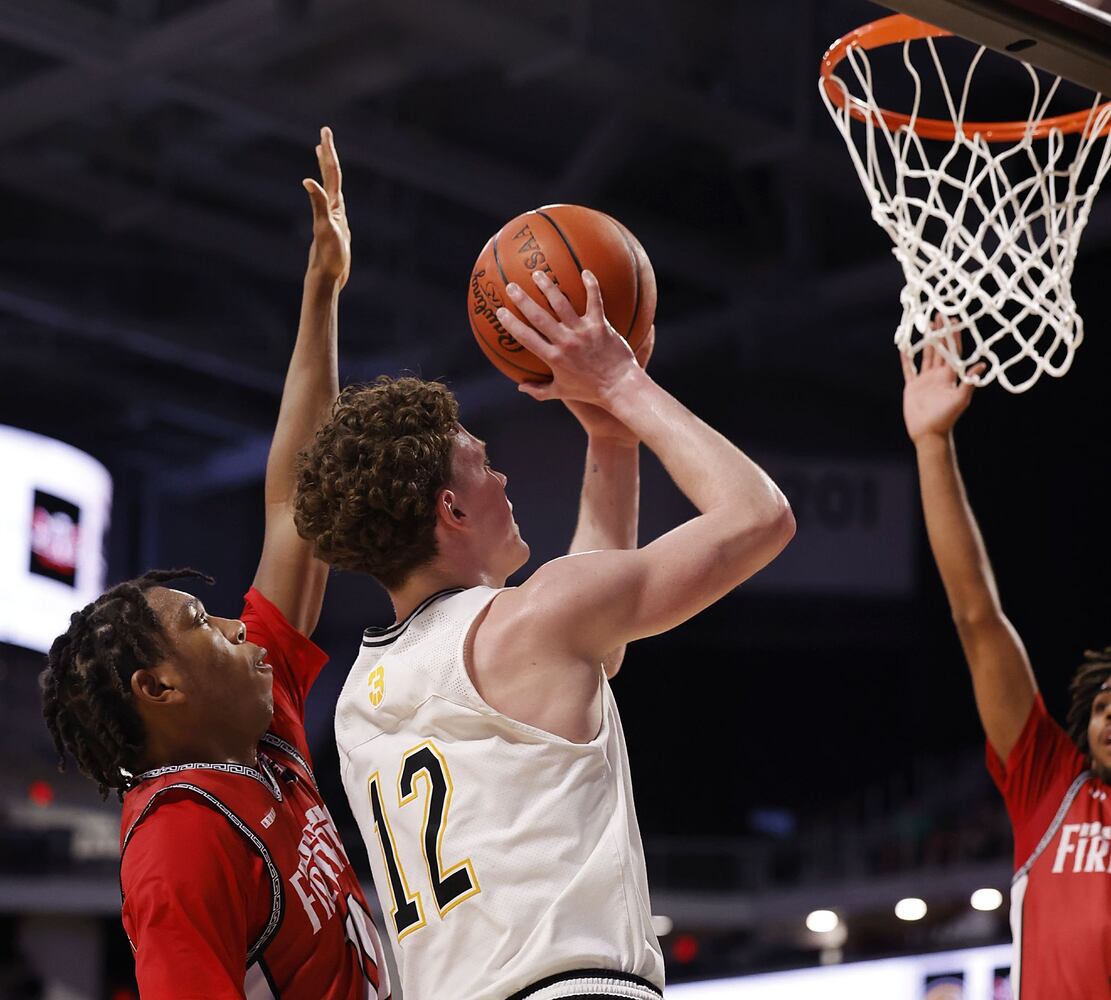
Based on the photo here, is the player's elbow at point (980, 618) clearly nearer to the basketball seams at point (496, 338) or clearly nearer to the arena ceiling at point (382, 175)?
the basketball seams at point (496, 338)

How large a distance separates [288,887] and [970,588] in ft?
5.94

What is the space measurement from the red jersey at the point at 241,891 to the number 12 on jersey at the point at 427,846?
0.24 m

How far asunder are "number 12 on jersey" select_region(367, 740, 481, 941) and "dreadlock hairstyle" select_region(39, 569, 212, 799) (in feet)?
1.63

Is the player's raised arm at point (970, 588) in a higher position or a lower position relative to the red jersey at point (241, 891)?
higher

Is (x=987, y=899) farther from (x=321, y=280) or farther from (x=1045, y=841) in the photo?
(x=321, y=280)

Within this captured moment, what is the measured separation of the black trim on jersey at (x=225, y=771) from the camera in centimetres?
234

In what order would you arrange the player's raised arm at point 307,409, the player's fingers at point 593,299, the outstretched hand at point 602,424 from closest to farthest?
the player's fingers at point 593,299 → the outstretched hand at point 602,424 → the player's raised arm at point 307,409

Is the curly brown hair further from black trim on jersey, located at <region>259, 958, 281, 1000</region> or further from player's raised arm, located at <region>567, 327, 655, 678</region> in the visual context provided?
black trim on jersey, located at <region>259, 958, 281, 1000</region>

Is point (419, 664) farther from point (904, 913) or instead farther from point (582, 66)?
point (904, 913)

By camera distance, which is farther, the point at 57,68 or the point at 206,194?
the point at 206,194

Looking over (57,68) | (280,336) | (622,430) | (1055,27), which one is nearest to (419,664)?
(622,430)

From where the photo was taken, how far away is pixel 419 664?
206 centimetres

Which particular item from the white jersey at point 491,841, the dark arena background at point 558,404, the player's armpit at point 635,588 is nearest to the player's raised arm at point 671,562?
the player's armpit at point 635,588

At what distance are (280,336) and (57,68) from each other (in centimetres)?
435
